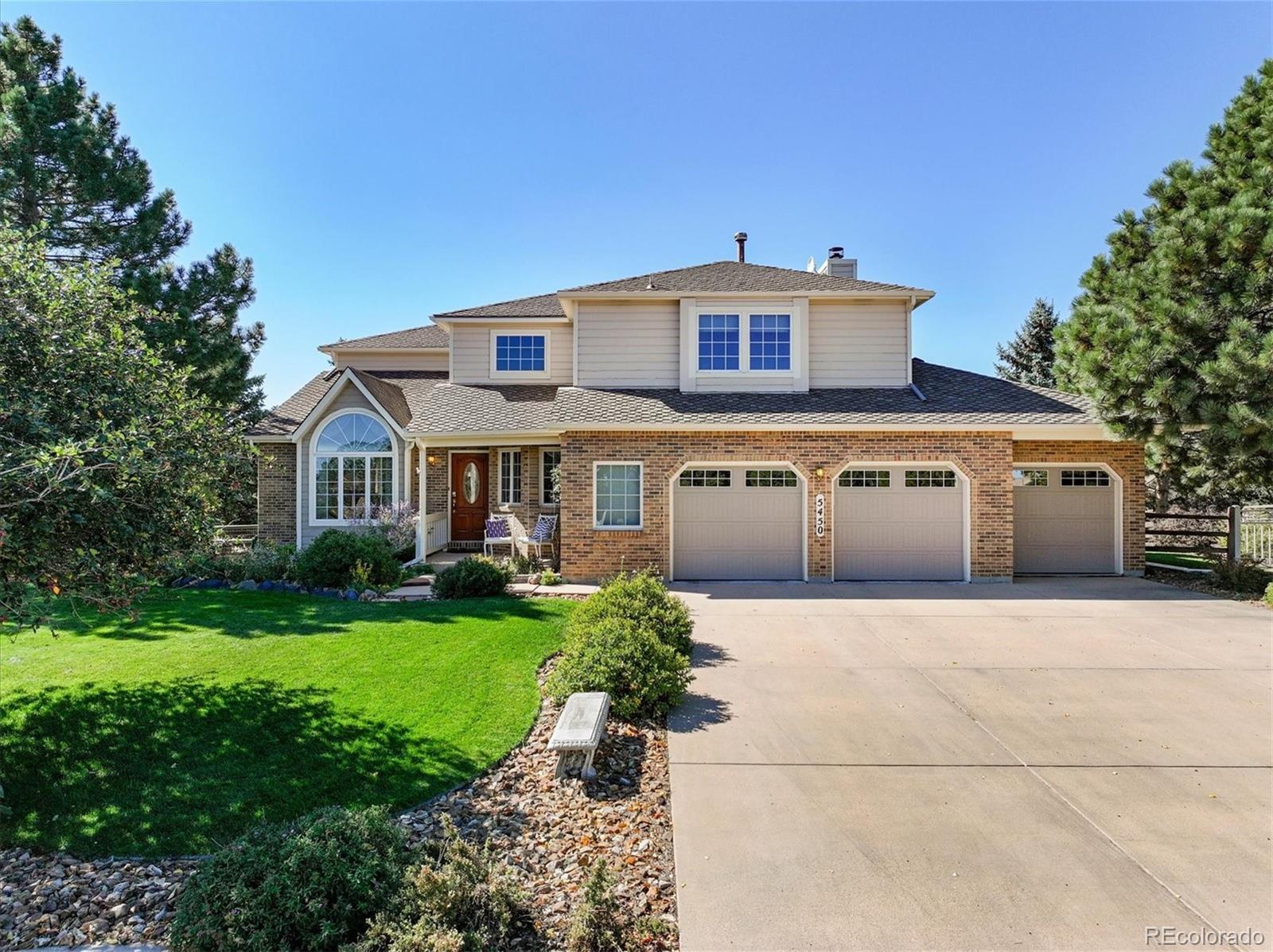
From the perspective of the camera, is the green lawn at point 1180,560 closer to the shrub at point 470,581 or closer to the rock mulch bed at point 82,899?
the shrub at point 470,581

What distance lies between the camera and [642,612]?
21.9ft

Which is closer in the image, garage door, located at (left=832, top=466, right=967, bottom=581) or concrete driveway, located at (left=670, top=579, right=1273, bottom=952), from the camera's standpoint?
concrete driveway, located at (left=670, top=579, right=1273, bottom=952)

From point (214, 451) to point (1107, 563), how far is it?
642 inches

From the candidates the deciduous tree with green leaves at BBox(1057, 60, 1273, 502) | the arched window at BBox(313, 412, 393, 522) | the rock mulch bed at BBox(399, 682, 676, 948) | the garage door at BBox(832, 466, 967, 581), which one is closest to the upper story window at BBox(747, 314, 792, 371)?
the garage door at BBox(832, 466, 967, 581)

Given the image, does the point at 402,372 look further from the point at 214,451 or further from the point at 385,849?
the point at 385,849

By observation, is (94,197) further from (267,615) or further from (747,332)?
(747,332)

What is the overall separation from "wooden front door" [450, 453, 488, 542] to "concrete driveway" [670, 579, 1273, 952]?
9015mm

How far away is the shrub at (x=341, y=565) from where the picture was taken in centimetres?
1074

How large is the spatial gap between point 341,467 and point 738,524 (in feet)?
30.6

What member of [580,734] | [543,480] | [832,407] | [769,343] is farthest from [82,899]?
[769,343]

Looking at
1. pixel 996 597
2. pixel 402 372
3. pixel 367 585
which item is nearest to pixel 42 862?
pixel 367 585

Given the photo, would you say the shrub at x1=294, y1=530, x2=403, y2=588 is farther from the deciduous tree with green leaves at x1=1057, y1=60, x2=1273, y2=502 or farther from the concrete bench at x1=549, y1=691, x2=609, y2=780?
the deciduous tree with green leaves at x1=1057, y1=60, x2=1273, y2=502

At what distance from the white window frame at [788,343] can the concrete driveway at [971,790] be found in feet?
22.0

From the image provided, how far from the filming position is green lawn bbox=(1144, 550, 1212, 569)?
14.2 meters
